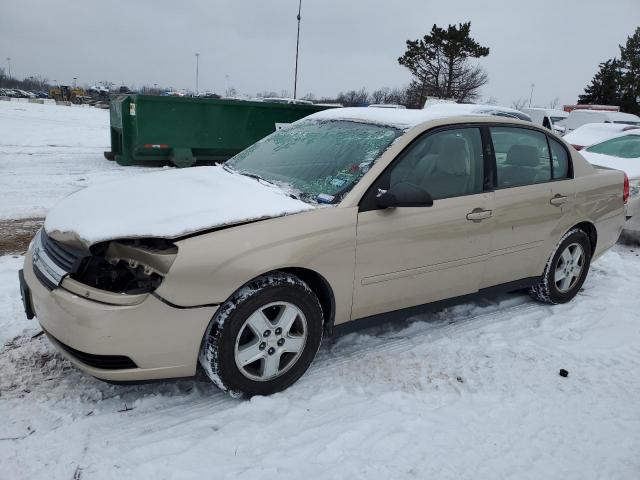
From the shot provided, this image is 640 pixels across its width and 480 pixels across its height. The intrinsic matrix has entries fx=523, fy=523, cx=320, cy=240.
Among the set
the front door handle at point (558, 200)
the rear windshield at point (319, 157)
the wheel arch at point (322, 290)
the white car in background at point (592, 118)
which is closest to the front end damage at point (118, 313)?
the wheel arch at point (322, 290)

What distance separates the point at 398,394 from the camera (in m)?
3.14

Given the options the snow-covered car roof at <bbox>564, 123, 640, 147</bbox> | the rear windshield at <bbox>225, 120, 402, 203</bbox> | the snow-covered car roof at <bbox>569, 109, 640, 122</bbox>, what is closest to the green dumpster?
the snow-covered car roof at <bbox>564, 123, 640, 147</bbox>

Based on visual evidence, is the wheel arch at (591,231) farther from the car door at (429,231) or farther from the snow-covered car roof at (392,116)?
the snow-covered car roof at (392,116)

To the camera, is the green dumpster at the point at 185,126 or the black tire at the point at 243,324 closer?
the black tire at the point at 243,324

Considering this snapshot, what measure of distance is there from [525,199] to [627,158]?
4.84m

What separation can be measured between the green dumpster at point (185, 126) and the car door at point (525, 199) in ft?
26.9

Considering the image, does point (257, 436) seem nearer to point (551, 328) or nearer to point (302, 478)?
point (302, 478)

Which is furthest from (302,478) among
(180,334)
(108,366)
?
(108,366)

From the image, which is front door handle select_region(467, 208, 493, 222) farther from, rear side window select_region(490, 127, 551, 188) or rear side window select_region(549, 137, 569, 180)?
rear side window select_region(549, 137, 569, 180)

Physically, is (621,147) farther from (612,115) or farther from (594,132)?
(612,115)

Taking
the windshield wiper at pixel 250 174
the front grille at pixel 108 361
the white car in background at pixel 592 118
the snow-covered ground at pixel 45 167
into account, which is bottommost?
the snow-covered ground at pixel 45 167

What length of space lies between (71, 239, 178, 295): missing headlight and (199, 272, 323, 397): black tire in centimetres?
38

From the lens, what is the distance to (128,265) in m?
2.75

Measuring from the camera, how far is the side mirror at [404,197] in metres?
3.15
